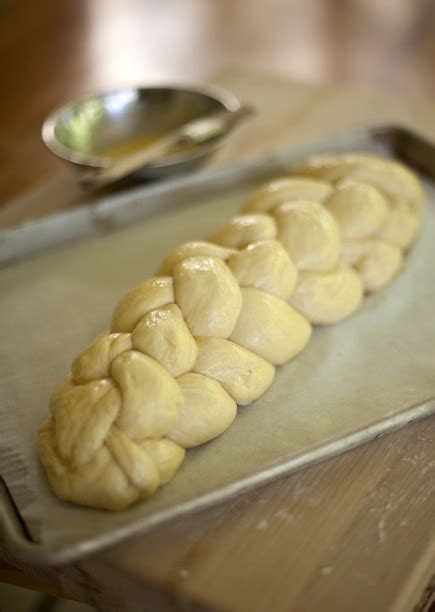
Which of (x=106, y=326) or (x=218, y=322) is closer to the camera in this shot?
(x=218, y=322)

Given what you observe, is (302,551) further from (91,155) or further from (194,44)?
(194,44)

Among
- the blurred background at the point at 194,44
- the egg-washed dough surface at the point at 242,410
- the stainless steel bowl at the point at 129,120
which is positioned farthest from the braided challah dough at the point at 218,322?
the blurred background at the point at 194,44

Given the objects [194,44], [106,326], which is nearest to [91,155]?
[106,326]

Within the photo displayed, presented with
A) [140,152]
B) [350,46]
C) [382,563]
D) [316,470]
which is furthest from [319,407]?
[350,46]

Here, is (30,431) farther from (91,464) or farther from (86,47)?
(86,47)

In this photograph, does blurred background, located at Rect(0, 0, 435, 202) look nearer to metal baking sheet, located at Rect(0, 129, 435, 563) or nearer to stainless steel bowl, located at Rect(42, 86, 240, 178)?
stainless steel bowl, located at Rect(42, 86, 240, 178)

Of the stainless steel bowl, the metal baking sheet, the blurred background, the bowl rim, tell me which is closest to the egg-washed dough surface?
the metal baking sheet

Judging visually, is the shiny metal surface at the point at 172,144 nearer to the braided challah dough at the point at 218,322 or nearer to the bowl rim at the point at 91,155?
the bowl rim at the point at 91,155

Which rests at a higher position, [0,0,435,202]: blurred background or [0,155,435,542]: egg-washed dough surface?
[0,0,435,202]: blurred background
